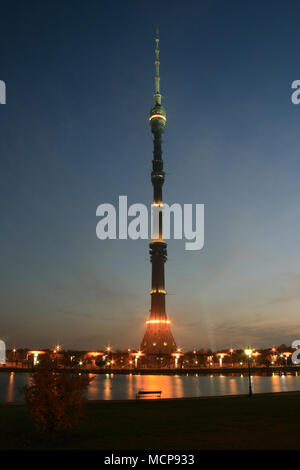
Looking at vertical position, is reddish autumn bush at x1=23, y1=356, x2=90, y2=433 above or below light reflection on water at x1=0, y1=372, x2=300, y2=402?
above

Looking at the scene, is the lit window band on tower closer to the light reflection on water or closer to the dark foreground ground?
the light reflection on water

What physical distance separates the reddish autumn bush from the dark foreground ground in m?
0.69

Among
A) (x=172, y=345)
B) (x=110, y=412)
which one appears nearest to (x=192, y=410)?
(x=110, y=412)

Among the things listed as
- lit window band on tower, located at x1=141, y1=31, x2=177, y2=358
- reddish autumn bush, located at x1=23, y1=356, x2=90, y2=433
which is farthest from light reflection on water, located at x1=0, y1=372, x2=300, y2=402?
lit window band on tower, located at x1=141, y1=31, x2=177, y2=358

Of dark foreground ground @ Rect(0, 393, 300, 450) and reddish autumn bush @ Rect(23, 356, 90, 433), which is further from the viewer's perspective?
reddish autumn bush @ Rect(23, 356, 90, 433)

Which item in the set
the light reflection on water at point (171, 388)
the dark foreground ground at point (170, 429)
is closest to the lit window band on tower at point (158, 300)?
the light reflection on water at point (171, 388)

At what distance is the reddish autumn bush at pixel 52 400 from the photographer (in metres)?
17.1

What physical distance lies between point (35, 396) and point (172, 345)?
154 meters

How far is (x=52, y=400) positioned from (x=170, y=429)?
19.4 ft

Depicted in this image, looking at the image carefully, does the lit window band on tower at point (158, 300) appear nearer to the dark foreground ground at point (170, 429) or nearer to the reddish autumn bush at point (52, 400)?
the dark foreground ground at point (170, 429)

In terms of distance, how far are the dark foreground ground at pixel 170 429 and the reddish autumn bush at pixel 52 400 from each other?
0.69 meters

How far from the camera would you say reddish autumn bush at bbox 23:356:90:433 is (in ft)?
56.2

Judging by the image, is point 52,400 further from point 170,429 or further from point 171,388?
point 171,388

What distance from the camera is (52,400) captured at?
17.1 metres
